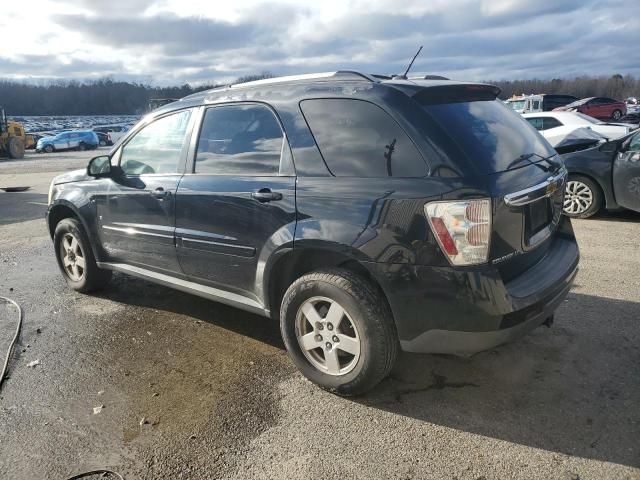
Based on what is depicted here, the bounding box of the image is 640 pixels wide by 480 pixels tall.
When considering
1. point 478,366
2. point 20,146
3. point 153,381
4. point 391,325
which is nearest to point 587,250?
point 478,366

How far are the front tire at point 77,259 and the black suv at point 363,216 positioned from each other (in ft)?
3.96

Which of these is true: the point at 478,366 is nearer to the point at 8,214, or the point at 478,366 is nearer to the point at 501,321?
the point at 501,321

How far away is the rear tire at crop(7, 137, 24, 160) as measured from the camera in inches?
1194

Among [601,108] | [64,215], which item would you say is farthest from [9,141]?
[601,108]

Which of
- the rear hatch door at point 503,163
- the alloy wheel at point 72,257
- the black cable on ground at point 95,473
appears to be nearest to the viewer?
the black cable on ground at point 95,473

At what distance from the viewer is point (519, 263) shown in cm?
289

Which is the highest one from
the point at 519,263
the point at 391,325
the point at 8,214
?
the point at 519,263

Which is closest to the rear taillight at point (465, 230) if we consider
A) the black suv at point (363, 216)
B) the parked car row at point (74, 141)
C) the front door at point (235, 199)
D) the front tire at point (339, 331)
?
the black suv at point (363, 216)

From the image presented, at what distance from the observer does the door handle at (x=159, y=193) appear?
3981 mm

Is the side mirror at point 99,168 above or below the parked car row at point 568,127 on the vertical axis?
above

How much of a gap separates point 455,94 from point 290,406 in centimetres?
211

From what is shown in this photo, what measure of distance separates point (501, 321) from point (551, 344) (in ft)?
4.28

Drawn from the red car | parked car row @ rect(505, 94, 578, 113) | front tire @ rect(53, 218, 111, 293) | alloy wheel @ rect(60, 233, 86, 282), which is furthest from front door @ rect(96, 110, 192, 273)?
the red car

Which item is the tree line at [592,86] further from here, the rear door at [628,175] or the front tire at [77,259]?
the front tire at [77,259]
